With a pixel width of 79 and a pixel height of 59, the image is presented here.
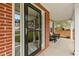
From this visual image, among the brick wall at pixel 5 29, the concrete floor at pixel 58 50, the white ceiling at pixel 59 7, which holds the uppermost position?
the white ceiling at pixel 59 7

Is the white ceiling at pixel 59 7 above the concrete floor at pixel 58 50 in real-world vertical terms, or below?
above

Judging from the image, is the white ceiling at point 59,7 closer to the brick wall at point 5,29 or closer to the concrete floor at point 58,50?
the concrete floor at point 58,50

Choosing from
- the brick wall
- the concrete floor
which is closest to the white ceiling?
the concrete floor

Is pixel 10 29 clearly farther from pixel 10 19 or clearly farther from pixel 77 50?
pixel 77 50

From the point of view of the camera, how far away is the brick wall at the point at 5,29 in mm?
4018

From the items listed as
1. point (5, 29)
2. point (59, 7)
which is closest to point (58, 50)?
point (59, 7)

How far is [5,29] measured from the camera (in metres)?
4.21

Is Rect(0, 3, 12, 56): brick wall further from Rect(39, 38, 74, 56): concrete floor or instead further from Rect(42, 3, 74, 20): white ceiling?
Rect(39, 38, 74, 56): concrete floor

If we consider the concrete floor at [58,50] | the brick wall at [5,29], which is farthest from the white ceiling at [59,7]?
the brick wall at [5,29]

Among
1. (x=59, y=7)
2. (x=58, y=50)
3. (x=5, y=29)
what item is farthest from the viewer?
(x=58, y=50)

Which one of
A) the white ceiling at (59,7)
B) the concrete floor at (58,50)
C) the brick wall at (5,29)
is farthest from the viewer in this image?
the white ceiling at (59,7)

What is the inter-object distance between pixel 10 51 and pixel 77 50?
3707 millimetres

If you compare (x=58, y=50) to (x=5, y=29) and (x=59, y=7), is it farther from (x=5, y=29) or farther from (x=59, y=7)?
(x=5, y=29)

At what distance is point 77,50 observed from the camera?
740 cm
